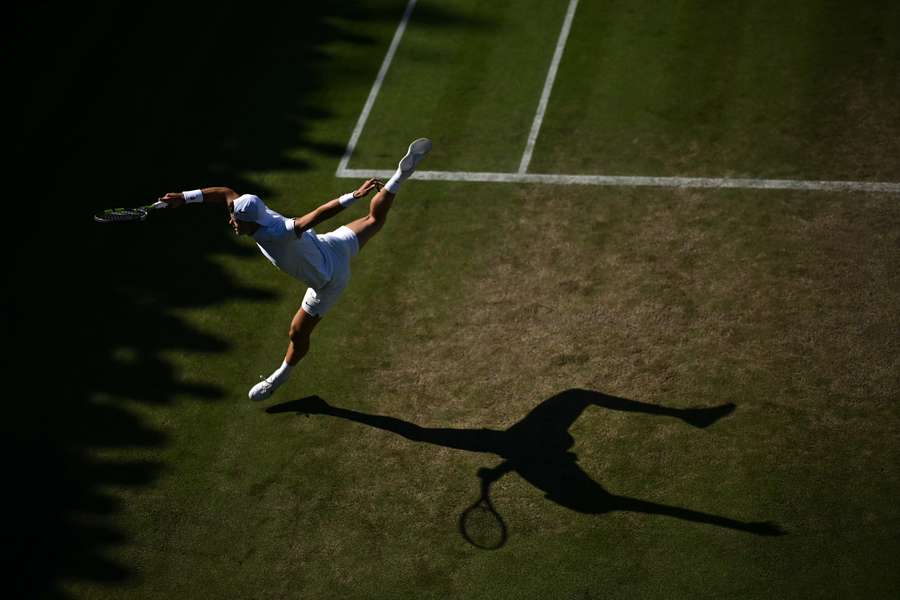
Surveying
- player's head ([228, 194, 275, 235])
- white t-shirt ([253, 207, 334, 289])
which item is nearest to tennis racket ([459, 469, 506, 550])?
white t-shirt ([253, 207, 334, 289])

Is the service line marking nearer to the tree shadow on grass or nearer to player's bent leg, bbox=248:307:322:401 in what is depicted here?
the tree shadow on grass

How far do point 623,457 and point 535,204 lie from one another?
12.7 feet

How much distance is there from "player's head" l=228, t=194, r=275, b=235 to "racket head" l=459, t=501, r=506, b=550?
309cm

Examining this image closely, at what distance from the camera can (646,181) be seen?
12070mm

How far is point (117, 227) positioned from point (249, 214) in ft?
13.9

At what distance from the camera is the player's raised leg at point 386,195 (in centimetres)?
1021

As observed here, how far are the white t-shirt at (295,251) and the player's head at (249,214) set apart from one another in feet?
0.23

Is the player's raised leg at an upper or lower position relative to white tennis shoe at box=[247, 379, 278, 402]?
upper

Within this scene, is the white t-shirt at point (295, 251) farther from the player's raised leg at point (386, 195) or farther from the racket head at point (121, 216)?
the racket head at point (121, 216)

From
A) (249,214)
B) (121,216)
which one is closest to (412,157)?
(249,214)

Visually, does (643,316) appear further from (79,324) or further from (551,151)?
(79,324)

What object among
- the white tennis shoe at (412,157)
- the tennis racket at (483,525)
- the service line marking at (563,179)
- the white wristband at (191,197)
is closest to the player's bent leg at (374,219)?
the white tennis shoe at (412,157)

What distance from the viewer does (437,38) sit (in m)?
14.9

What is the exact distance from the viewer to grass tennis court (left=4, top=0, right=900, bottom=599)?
865 centimetres
